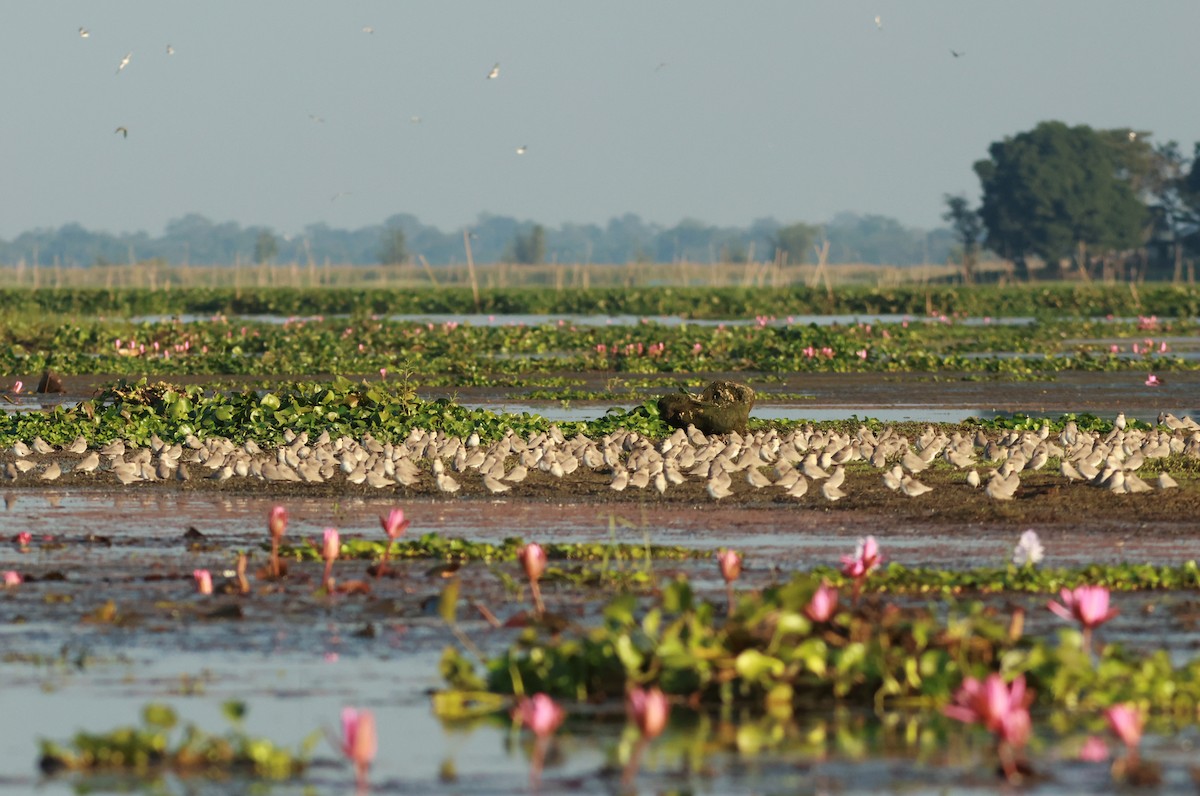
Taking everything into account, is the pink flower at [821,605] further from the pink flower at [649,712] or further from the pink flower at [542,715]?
the pink flower at [649,712]

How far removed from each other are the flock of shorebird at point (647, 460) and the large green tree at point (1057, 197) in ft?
344

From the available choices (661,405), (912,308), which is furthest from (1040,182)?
(661,405)

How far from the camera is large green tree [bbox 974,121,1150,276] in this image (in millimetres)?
122375

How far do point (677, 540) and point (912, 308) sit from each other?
61.9m

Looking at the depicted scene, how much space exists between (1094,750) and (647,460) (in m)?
9.58

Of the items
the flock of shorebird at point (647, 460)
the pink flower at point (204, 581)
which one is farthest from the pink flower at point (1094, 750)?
the flock of shorebird at point (647, 460)

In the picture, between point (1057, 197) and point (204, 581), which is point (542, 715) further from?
point (1057, 197)

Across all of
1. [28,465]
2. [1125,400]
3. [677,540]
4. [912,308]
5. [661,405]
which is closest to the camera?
[677,540]

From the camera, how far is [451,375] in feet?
112

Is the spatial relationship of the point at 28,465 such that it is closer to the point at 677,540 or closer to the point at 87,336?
the point at 677,540

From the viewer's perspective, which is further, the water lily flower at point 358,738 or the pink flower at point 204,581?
the pink flower at point 204,581

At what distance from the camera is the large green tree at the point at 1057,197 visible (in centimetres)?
12238

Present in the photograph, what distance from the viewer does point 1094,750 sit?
7215mm

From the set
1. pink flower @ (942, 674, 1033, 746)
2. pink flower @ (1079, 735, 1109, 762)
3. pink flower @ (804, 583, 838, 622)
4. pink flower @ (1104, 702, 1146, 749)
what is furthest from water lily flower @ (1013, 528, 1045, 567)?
pink flower @ (1104, 702, 1146, 749)
